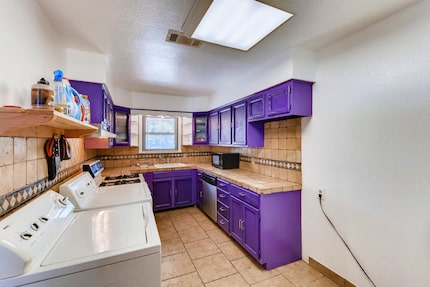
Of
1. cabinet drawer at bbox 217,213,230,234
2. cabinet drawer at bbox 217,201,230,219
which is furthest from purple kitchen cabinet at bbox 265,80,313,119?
cabinet drawer at bbox 217,213,230,234

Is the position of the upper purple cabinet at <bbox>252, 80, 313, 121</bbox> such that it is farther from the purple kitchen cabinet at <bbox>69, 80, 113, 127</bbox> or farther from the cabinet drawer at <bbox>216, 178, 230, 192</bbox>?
the purple kitchen cabinet at <bbox>69, 80, 113, 127</bbox>

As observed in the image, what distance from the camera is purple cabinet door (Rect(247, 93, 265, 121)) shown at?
2451mm

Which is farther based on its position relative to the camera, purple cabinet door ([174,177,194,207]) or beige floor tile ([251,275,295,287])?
purple cabinet door ([174,177,194,207])

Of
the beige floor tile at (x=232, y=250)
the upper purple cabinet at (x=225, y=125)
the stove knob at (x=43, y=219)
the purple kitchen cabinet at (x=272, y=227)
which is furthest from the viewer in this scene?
the upper purple cabinet at (x=225, y=125)

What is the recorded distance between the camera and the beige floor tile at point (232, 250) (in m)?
2.29

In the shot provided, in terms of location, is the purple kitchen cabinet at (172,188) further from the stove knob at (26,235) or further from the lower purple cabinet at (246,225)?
the stove knob at (26,235)

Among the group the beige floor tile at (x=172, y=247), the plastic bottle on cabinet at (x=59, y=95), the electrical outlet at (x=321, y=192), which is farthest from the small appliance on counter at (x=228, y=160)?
the plastic bottle on cabinet at (x=59, y=95)

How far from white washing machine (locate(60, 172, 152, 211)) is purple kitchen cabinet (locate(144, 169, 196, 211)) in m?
1.34

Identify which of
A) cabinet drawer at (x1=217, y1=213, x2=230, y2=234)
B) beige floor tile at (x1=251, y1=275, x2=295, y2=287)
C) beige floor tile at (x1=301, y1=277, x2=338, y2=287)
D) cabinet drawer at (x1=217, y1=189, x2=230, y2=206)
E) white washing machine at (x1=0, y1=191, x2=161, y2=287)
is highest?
white washing machine at (x1=0, y1=191, x2=161, y2=287)

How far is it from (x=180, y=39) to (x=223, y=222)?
93.0 inches

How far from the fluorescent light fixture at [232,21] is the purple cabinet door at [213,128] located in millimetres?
2054

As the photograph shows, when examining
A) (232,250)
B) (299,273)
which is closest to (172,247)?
(232,250)

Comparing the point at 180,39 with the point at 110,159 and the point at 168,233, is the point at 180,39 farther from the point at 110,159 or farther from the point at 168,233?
the point at 110,159

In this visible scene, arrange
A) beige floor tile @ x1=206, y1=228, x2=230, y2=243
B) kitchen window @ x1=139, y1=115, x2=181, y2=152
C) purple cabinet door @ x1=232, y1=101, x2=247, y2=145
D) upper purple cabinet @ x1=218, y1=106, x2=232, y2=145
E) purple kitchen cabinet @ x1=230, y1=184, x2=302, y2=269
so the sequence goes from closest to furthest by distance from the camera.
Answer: purple kitchen cabinet @ x1=230, y1=184, x2=302, y2=269 < beige floor tile @ x1=206, y1=228, x2=230, y2=243 < purple cabinet door @ x1=232, y1=101, x2=247, y2=145 < upper purple cabinet @ x1=218, y1=106, x2=232, y2=145 < kitchen window @ x1=139, y1=115, x2=181, y2=152
